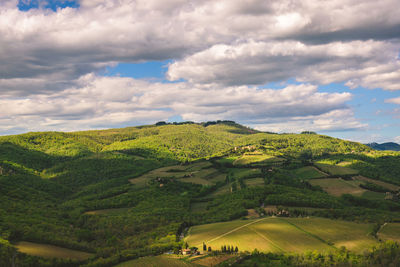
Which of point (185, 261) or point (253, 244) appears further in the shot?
point (253, 244)

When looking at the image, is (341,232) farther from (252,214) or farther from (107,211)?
(107,211)

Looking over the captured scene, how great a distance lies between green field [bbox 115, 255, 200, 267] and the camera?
7525 centimetres

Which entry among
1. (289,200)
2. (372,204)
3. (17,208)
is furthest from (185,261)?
(372,204)

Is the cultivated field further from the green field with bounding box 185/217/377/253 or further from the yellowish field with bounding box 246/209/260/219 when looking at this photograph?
the yellowish field with bounding box 246/209/260/219

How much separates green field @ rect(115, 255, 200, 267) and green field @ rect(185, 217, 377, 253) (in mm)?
13444

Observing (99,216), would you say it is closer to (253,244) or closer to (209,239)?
(209,239)

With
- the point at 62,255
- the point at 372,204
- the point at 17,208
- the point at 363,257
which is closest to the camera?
the point at 363,257

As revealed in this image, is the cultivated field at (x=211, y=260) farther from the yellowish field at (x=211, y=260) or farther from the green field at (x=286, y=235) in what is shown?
the green field at (x=286, y=235)

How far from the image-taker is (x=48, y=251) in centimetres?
9731

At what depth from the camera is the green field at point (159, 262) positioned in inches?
2963

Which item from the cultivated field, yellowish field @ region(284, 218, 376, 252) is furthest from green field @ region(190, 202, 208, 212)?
the cultivated field

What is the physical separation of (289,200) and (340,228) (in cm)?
4920

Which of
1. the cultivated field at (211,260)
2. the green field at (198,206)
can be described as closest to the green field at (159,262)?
the cultivated field at (211,260)

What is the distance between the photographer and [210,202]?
17638cm
